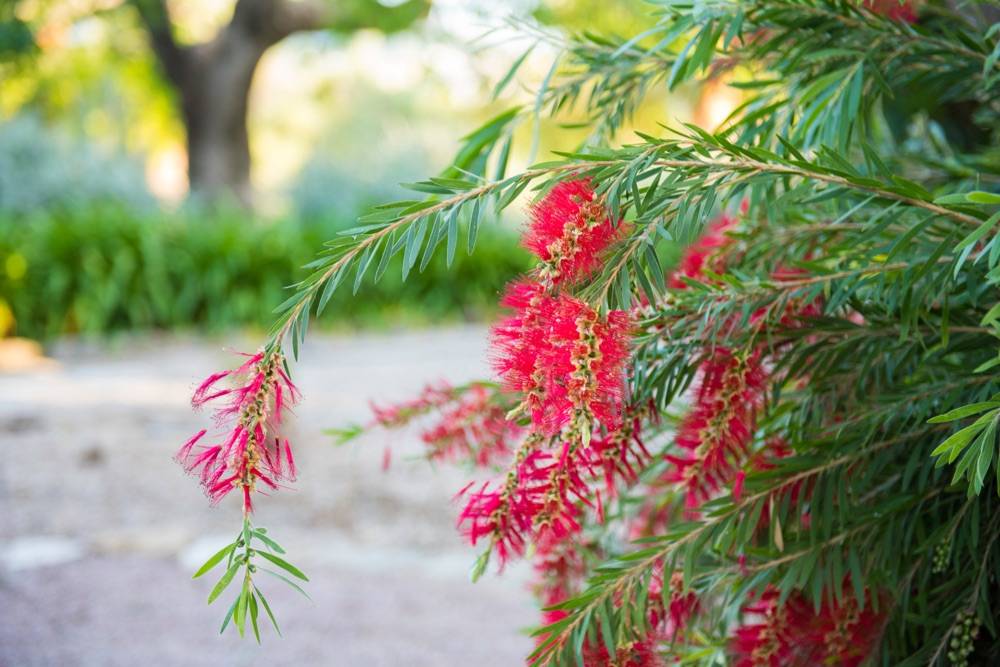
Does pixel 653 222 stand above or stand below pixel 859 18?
below

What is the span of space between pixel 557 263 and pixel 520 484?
0.24 m

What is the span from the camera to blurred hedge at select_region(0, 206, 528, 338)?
666 centimetres

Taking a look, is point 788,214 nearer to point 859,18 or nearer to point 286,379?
point 859,18

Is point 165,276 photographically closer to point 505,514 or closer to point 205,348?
point 205,348

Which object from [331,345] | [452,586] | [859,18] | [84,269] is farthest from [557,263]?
[84,269]

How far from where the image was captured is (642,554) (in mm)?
990

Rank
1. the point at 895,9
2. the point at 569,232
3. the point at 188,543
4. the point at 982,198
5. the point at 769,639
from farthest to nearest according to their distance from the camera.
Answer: the point at 188,543 → the point at 895,9 → the point at 769,639 → the point at 569,232 → the point at 982,198

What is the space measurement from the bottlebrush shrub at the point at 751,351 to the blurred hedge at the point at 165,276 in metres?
5.53

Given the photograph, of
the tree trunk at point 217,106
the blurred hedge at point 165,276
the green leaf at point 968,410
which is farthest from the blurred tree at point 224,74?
the green leaf at point 968,410

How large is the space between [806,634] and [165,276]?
21.7ft

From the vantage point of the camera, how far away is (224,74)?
436 inches

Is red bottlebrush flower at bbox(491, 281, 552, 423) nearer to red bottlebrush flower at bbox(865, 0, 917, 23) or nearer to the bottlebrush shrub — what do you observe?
the bottlebrush shrub

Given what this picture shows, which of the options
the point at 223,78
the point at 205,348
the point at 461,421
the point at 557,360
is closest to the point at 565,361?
the point at 557,360

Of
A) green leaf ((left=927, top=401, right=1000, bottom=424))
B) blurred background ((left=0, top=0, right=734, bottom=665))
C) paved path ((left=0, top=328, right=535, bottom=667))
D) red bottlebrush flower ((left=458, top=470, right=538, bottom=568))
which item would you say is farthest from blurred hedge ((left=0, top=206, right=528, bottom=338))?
green leaf ((left=927, top=401, right=1000, bottom=424))
